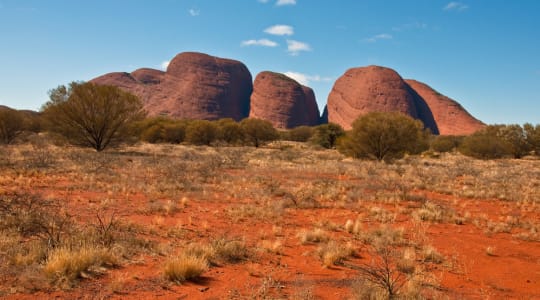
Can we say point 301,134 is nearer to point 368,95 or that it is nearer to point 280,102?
point 280,102

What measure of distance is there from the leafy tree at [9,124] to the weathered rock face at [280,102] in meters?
67.6

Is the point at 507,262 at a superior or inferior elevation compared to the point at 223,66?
inferior

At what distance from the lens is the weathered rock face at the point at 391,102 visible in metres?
93.6

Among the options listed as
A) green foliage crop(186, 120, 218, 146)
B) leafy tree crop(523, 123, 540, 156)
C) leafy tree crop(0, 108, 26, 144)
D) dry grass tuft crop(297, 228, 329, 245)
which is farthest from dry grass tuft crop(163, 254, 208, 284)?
leafy tree crop(523, 123, 540, 156)

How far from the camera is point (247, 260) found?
17.3 ft

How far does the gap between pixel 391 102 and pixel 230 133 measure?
63.5m

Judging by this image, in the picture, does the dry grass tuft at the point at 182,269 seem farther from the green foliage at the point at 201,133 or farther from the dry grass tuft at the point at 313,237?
the green foliage at the point at 201,133

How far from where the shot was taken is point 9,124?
3153 centimetres

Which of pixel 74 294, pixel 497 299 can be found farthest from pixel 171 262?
pixel 497 299

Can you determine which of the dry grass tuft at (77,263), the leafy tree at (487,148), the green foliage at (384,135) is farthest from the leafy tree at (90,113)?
the leafy tree at (487,148)

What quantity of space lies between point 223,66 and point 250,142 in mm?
63233

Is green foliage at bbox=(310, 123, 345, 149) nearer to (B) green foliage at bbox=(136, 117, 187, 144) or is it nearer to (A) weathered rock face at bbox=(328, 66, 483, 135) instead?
(B) green foliage at bbox=(136, 117, 187, 144)

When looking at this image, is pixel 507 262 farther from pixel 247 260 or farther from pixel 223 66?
pixel 223 66

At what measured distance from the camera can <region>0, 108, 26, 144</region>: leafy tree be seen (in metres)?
31.0
